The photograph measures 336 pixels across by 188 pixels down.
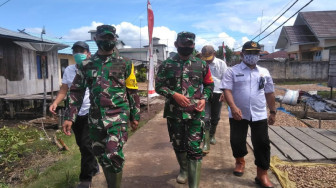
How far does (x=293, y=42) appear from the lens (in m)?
23.8

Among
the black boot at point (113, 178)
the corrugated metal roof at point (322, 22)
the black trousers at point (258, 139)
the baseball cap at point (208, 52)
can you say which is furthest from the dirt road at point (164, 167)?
the corrugated metal roof at point (322, 22)

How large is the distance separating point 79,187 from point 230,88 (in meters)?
2.17

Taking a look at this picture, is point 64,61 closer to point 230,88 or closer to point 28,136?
point 28,136

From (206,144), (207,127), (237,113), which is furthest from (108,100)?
(206,144)

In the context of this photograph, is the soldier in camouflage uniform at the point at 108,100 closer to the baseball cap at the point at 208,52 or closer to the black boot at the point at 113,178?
the black boot at the point at 113,178

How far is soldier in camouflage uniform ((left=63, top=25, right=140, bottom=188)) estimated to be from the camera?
2.56 metres

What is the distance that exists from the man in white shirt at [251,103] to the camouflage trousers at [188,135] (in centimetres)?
50

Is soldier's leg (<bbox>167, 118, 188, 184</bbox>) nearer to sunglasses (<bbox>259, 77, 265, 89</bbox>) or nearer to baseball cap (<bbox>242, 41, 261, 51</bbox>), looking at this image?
sunglasses (<bbox>259, 77, 265, 89</bbox>)

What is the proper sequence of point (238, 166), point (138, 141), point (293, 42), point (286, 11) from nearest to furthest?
point (238, 166), point (138, 141), point (286, 11), point (293, 42)

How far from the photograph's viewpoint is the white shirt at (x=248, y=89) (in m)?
3.24

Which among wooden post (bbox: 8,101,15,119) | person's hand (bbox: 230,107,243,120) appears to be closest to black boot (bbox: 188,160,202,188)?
person's hand (bbox: 230,107,243,120)

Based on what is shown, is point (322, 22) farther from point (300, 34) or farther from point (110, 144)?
point (110, 144)

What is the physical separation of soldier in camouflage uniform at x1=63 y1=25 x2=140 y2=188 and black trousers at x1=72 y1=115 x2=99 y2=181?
514 millimetres

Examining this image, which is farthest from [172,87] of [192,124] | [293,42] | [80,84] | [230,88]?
[293,42]
